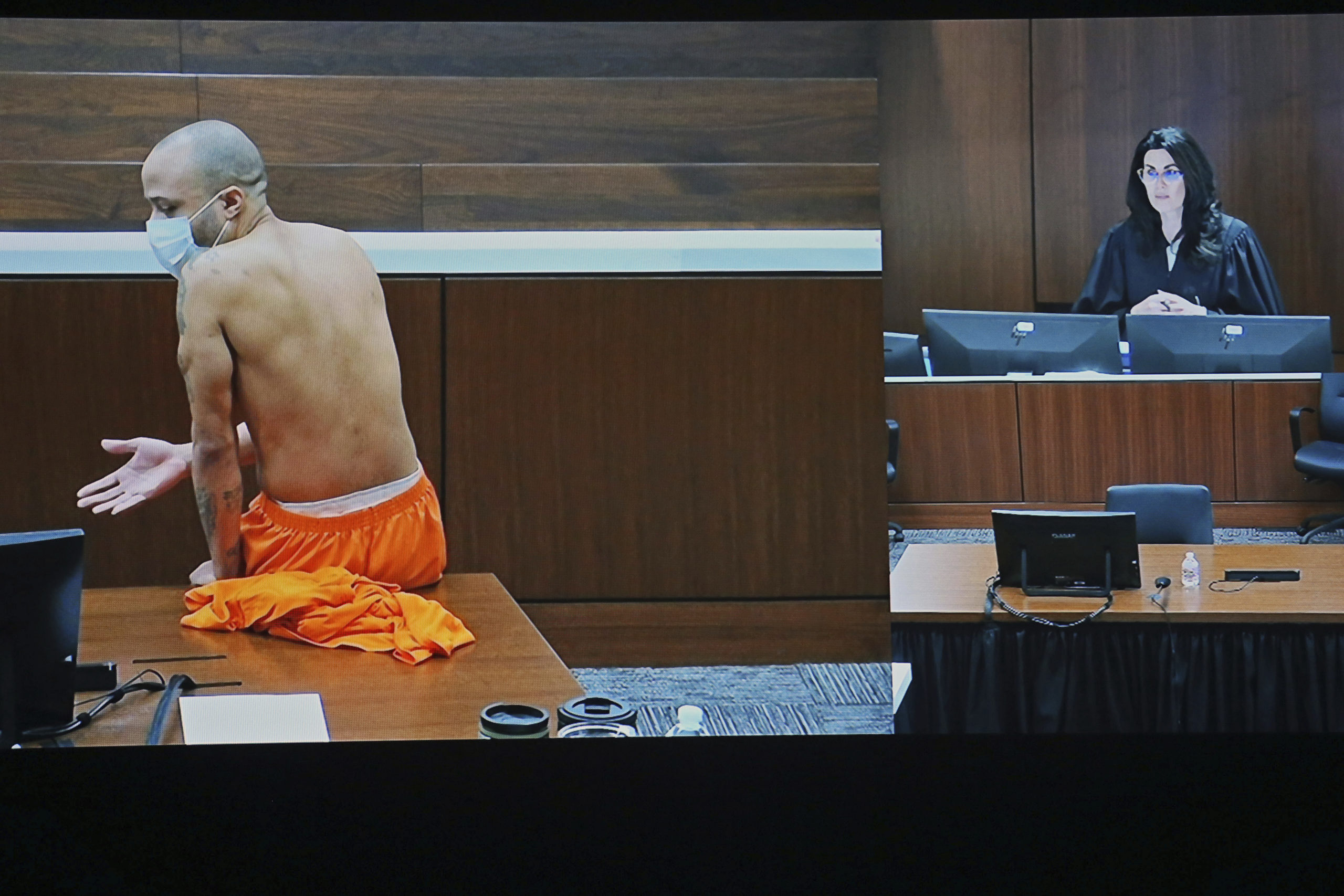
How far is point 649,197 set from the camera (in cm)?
304

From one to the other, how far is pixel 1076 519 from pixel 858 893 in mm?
1096

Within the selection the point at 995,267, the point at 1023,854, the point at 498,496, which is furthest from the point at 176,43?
the point at 1023,854

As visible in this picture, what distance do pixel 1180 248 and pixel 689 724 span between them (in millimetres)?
1739

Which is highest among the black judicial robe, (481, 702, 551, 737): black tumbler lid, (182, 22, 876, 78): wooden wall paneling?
(182, 22, 876, 78): wooden wall paneling

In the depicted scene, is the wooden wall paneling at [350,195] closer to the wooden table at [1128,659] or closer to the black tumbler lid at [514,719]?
the black tumbler lid at [514,719]

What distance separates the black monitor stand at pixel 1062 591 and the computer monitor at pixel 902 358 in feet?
1.93

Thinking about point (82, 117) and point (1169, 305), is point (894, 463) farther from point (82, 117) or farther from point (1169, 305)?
point (82, 117)

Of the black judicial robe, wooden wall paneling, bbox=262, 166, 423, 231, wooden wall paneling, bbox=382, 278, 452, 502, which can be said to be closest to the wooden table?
the black judicial robe

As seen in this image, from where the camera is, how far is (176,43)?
116 inches

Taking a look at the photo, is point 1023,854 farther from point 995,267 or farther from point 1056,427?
point 995,267

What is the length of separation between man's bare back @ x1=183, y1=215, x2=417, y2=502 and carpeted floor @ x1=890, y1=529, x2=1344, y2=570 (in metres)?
1.26

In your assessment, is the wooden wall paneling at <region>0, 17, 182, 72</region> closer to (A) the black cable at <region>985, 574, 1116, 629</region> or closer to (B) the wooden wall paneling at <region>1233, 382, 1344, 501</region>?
(A) the black cable at <region>985, 574, 1116, 629</region>

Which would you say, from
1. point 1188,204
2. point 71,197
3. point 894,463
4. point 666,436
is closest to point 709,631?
point 666,436

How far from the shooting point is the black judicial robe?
324 centimetres
